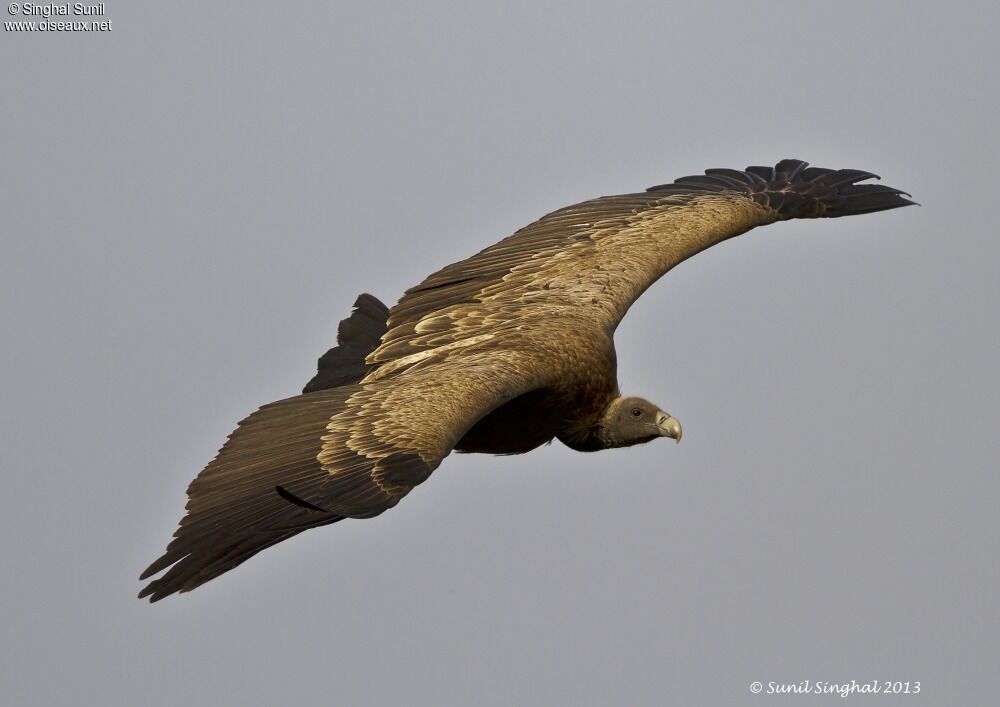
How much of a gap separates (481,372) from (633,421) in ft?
6.61

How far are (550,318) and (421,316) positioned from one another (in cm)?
109

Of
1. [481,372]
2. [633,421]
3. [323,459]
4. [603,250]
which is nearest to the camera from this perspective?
[323,459]

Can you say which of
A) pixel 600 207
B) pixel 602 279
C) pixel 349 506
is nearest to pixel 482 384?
pixel 349 506

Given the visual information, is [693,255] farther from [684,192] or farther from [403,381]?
[403,381]

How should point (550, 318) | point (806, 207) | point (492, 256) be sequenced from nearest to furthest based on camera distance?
point (550, 318), point (492, 256), point (806, 207)

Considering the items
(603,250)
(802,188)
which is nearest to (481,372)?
(603,250)

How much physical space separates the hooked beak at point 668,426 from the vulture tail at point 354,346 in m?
2.36

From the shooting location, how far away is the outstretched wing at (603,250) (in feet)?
54.3

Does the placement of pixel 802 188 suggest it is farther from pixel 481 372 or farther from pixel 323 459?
pixel 323 459

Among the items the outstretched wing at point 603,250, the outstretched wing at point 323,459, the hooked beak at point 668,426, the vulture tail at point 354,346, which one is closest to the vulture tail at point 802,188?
the outstretched wing at point 603,250

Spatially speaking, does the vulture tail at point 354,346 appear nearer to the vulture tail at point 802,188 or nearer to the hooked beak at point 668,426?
the hooked beak at point 668,426

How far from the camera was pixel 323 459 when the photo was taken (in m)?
14.0

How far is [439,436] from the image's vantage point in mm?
13750

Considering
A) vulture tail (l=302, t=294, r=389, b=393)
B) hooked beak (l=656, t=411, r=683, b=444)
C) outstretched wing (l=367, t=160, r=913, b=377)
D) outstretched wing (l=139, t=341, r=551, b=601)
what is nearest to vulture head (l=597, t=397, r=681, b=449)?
hooked beak (l=656, t=411, r=683, b=444)
